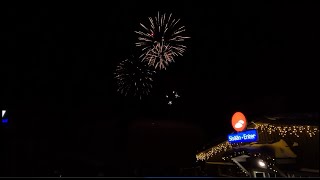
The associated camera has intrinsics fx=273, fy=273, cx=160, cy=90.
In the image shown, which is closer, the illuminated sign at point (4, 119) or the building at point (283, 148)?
the building at point (283, 148)

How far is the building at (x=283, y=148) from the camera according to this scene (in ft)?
37.0

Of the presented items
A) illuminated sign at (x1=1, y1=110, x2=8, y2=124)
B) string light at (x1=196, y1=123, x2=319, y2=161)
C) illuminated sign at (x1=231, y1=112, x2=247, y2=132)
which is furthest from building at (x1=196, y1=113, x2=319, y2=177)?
illuminated sign at (x1=1, y1=110, x2=8, y2=124)

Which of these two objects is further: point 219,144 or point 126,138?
point 126,138

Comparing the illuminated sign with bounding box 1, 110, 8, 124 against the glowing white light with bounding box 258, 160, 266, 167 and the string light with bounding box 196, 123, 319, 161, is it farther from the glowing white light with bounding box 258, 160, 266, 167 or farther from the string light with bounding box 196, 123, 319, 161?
the glowing white light with bounding box 258, 160, 266, 167

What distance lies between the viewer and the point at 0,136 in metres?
20.6

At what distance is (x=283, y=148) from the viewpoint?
493 inches

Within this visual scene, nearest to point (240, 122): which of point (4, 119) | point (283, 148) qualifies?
point (283, 148)

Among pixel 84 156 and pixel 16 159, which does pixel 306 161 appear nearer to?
pixel 16 159

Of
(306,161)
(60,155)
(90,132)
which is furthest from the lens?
(90,132)

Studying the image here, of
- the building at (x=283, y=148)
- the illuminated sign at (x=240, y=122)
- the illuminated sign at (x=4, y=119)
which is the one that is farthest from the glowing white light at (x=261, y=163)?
the illuminated sign at (x=4, y=119)

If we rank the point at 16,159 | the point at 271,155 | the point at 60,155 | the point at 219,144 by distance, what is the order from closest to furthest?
the point at 271,155
the point at 219,144
the point at 16,159
the point at 60,155

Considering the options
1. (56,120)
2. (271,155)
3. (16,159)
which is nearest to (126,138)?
(56,120)

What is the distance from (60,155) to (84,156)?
8.09 ft

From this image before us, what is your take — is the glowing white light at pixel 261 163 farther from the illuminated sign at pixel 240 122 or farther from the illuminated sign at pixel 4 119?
the illuminated sign at pixel 4 119
